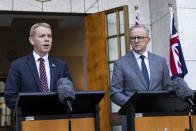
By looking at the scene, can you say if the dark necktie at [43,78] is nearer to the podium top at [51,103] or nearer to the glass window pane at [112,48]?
the podium top at [51,103]

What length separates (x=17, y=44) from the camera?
1223 cm

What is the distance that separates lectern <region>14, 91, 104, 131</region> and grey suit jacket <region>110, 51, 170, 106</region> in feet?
1.30

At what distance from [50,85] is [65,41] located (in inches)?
364

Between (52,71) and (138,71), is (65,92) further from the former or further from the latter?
(138,71)

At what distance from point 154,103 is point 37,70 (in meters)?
1.03

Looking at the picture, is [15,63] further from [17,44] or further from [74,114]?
[17,44]

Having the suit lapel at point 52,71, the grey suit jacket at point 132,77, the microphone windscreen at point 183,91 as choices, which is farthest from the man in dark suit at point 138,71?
the microphone windscreen at point 183,91

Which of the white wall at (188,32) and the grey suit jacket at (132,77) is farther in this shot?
the white wall at (188,32)

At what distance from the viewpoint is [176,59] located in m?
5.85

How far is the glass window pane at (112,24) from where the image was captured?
22.2 ft

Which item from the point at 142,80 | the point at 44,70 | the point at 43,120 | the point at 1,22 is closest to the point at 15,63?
the point at 44,70

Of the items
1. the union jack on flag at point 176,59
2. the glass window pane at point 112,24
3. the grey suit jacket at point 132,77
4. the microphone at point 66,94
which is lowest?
the microphone at point 66,94

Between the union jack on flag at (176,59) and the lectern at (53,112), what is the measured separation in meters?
3.10

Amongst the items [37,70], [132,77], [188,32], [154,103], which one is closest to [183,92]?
[154,103]
